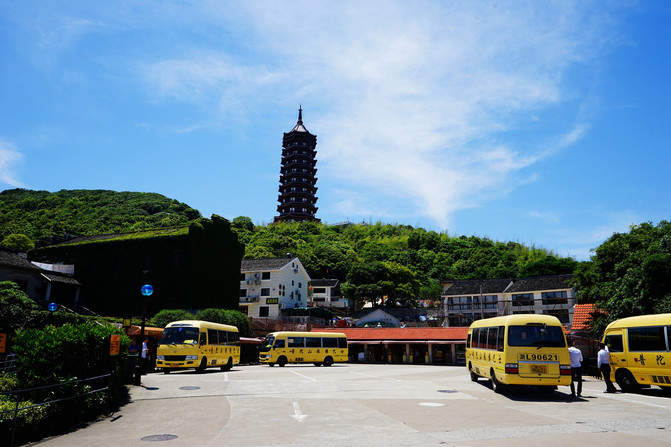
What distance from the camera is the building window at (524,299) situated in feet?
212

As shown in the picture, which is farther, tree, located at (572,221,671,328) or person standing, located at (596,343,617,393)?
tree, located at (572,221,671,328)

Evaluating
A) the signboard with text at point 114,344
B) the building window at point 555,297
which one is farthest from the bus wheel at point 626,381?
the building window at point 555,297

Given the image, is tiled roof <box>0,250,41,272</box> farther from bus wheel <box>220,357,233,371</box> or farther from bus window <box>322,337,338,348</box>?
bus window <box>322,337,338,348</box>

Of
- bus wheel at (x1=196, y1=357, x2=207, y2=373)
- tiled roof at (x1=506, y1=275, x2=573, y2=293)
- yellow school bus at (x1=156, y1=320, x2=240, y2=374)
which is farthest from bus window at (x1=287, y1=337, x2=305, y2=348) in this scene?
tiled roof at (x1=506, y1=275, x2=573, y2=293)

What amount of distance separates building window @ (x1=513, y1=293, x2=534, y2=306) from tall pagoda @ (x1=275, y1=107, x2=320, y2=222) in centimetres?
7554

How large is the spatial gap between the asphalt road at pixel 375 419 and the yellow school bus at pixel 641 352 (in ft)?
2.04

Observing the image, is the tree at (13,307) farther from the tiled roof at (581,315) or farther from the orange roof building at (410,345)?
the tiled roof at (581,315)

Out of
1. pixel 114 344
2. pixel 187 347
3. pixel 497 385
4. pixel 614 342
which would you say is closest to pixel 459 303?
pixel 187 347

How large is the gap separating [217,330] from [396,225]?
116 m

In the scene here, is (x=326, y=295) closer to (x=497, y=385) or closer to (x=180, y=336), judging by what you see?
(x=180, y=336)

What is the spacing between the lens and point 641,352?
51.8ft

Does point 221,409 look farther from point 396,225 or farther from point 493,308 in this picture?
point 396,225

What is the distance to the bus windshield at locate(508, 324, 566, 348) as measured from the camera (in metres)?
14.3

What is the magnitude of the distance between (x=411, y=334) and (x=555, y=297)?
30.7 metres
